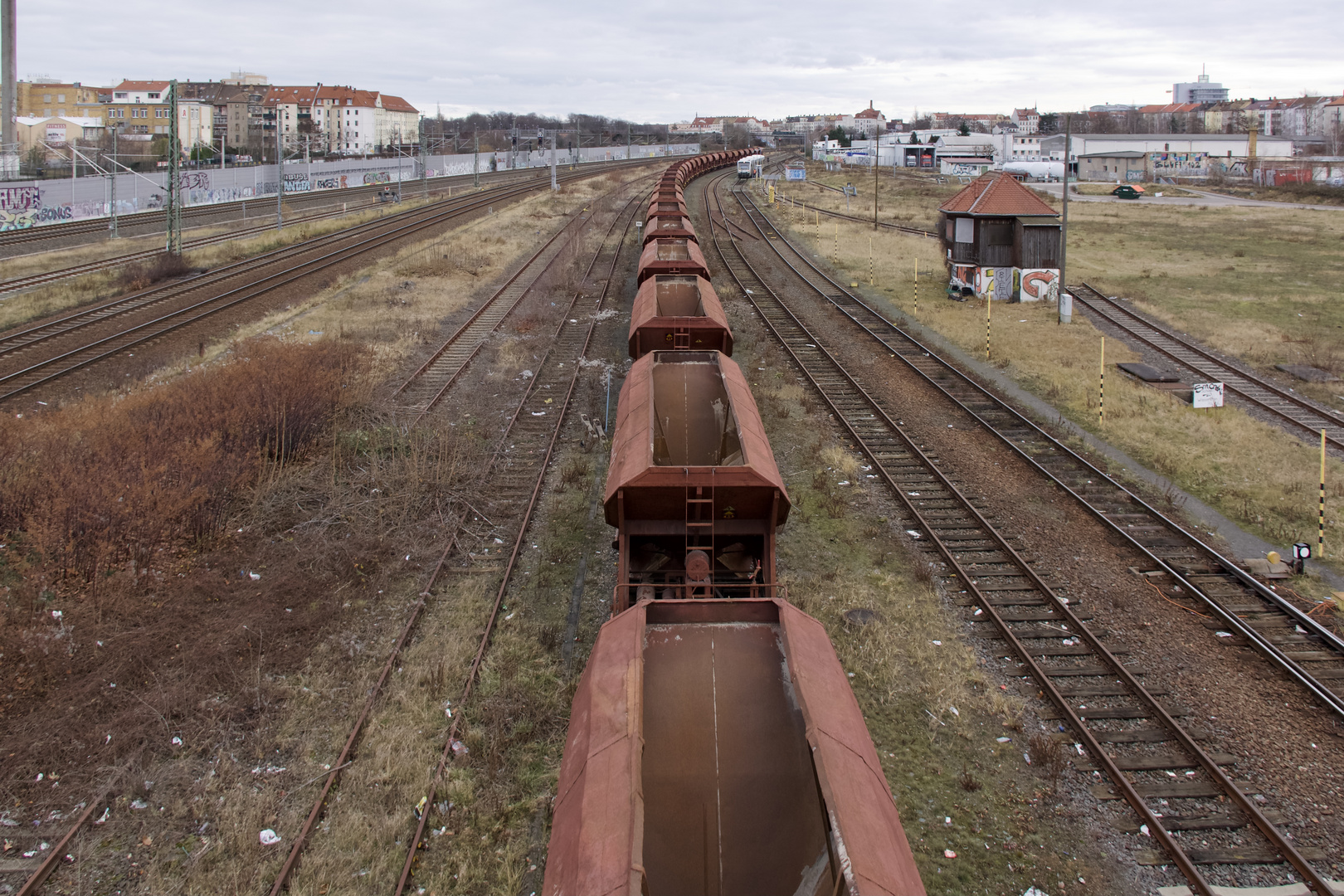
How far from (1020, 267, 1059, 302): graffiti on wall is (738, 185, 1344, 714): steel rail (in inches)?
251

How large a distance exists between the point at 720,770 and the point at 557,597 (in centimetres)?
562

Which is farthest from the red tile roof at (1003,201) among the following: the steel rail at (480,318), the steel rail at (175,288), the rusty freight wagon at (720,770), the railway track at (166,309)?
the steel rail at (175,288)

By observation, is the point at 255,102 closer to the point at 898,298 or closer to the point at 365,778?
the point at 898,298

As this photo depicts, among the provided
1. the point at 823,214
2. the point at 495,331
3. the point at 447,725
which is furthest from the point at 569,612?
the point at 823,214

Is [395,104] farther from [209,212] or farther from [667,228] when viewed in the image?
[667,228]

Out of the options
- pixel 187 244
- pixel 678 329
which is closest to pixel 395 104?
pixel 187 244

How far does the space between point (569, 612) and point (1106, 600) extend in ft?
23.6

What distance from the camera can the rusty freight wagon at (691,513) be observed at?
9.09 metres

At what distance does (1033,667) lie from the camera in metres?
9.83

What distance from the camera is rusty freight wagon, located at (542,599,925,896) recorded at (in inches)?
199

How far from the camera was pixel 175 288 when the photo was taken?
102 ft

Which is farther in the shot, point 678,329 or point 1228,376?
point 1228,376

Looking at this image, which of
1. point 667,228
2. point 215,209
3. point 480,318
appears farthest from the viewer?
point 215,209

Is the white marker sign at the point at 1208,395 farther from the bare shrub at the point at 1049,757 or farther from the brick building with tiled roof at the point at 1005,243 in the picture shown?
the bare shrub at the point at 1049,757
